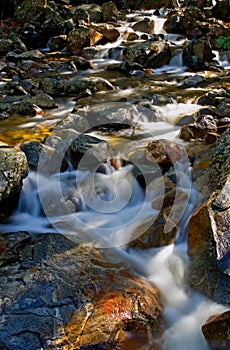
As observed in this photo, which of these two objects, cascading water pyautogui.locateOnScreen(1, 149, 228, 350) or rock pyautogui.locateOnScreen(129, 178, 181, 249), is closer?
cascading water pyautogui.locateOnScreen(1, 149, 228, 350)

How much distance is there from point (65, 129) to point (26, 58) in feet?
23.1

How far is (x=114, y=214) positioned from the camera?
5.37 meters

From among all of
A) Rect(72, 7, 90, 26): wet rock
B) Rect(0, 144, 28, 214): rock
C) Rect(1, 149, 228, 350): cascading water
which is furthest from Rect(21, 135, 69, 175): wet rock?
Rect(72, 7, 90, 26): wet rock

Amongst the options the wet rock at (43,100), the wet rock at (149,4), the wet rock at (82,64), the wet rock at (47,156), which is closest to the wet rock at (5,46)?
the wet rock at (82,64)

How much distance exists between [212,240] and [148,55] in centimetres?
929

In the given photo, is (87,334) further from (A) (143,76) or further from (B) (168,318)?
(A) (143,76)

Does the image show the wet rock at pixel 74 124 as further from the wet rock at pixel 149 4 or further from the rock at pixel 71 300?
the wet rock at pixel 149 4

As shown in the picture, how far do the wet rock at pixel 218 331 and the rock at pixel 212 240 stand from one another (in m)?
0.34

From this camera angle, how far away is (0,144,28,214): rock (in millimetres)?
4980

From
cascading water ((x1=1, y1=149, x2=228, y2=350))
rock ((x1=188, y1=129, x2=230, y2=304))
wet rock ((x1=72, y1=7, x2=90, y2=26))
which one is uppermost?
wet rock ((x1=72, y1=7, x2=90, y2=26))

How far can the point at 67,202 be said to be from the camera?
212 inches

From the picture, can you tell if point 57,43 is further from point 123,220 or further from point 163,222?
point 163,222

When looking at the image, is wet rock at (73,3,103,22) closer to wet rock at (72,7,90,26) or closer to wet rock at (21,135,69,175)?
wet rock at (72,7,90,26)

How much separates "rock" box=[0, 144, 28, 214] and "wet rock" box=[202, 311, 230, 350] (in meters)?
3.01
